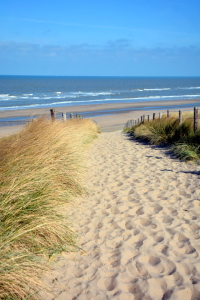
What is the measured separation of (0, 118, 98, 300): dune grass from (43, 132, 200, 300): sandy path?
24 cm

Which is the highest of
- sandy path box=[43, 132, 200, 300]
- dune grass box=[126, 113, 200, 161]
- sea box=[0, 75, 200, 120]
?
sea box=[0, 75, 200, 120]

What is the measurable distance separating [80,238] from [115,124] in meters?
19.9

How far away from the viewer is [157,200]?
500cm

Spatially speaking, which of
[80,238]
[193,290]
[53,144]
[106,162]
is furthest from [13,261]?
[106,162]

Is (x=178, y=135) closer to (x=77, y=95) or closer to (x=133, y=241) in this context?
(x=133, y=241)

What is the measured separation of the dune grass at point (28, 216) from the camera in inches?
103

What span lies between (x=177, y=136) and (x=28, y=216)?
7.66m

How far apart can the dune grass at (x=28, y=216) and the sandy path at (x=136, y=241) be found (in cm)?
24

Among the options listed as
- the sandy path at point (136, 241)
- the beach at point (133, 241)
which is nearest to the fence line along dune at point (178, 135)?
the beach at point (133, 241)

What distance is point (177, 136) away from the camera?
9.98 metres

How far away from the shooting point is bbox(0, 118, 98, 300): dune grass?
2.61 m

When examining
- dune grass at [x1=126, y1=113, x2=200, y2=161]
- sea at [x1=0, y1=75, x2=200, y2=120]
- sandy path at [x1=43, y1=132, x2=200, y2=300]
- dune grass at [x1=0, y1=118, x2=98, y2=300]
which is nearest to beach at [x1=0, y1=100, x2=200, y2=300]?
sandy path at [x1=43, y1=132, x2=200, y2=300]

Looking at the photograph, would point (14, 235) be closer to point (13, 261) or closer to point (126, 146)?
point (13, 261)

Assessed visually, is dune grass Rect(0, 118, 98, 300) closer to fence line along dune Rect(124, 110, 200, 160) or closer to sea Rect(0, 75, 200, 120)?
fence line along dune Rect(124, 110, 200, 160)
